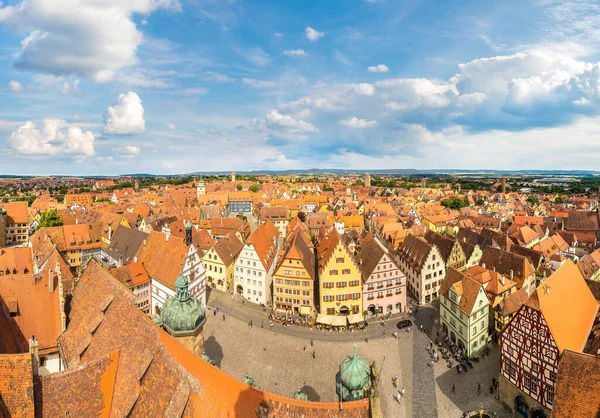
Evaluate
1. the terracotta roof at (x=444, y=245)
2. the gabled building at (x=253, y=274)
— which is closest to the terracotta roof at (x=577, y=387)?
the terracotta roof at (x=444, y=245)

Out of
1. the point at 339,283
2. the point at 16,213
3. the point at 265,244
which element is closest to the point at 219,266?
the point at 265,244

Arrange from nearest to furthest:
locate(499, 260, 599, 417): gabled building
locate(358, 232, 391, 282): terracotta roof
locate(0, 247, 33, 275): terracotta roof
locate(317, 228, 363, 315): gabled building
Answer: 1. locate(499, 260, 599, 417): gabled building
2. locate(0, 247, 33, 275): terracotta roof
3. locate(317, 228, 363, 315): gabled building
4. locate(358, 232, 391, 282): terracotta roof

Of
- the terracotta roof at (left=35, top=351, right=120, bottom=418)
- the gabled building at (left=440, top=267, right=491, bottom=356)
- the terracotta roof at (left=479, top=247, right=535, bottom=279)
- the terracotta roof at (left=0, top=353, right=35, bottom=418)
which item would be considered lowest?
the gabled building at (left=440, top=267, right=491, bottom=356)

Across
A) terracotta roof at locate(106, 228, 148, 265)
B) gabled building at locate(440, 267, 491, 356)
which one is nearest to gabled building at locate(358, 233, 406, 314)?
gabled building at locate(440, 267, 491, 356)

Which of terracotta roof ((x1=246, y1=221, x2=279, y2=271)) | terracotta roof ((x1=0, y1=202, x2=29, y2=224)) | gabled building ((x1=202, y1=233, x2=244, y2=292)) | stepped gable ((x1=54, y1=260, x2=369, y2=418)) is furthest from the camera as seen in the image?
terracotta roof ((x1=0, y1=202, x2=29, y2=224))

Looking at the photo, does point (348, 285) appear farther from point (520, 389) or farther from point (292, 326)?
point (520, 389)

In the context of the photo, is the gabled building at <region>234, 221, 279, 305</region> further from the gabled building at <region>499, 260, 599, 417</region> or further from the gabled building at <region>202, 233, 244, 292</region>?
the gabled building at <region>499, 260, 599, 417</region>

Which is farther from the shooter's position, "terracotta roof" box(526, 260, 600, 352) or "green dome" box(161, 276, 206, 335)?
"terracotta roof" box(526, 260, 600, 352)
